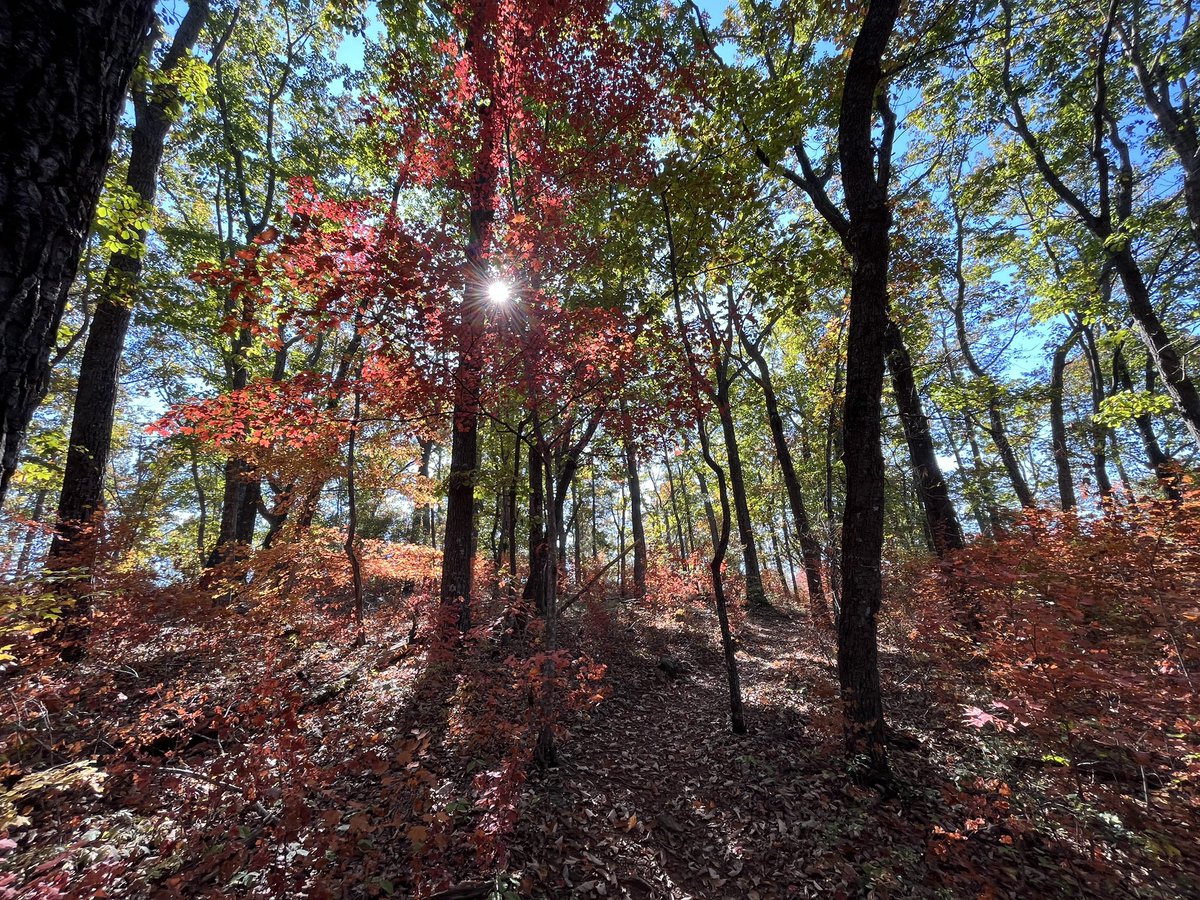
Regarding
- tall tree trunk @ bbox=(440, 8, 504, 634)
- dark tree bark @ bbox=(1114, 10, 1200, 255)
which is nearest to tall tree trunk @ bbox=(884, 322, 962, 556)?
dark tree bark @ bbox=(1114, 10, 1200, 255)

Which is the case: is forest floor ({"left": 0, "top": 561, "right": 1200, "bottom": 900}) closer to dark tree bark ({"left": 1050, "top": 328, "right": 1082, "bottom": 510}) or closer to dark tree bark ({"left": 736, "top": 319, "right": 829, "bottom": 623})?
dark tree bark ({"left": 736, "top": 319, "right": 829, "bottom": 623})

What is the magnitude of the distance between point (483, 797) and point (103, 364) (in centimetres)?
883

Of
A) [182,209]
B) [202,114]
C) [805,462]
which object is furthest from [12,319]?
[805,462]

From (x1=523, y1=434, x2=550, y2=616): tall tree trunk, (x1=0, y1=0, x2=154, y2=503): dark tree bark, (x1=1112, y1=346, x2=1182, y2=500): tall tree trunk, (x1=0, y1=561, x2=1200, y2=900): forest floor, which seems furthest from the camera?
(x1=1112, y1=346, x2=1182, y2=500): tall tree trunk

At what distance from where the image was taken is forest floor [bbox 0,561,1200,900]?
10.7ft

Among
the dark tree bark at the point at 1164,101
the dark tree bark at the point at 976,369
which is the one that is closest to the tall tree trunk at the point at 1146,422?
the dark tree bark at the point at 976,369

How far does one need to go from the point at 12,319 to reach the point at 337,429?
16.5 ft

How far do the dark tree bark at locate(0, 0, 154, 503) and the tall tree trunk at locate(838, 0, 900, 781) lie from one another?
5735 mm

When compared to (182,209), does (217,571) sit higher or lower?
lower

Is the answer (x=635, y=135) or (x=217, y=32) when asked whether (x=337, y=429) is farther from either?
(x=217, y=32)

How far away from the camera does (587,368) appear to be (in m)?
5.89

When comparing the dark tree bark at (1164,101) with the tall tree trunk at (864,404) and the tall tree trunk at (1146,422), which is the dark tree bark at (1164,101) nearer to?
the tall tree trunk at (1146,422)

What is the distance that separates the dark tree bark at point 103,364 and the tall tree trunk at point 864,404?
957 centimetres

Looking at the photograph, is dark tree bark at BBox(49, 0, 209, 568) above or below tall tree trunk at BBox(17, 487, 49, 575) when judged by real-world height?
above
